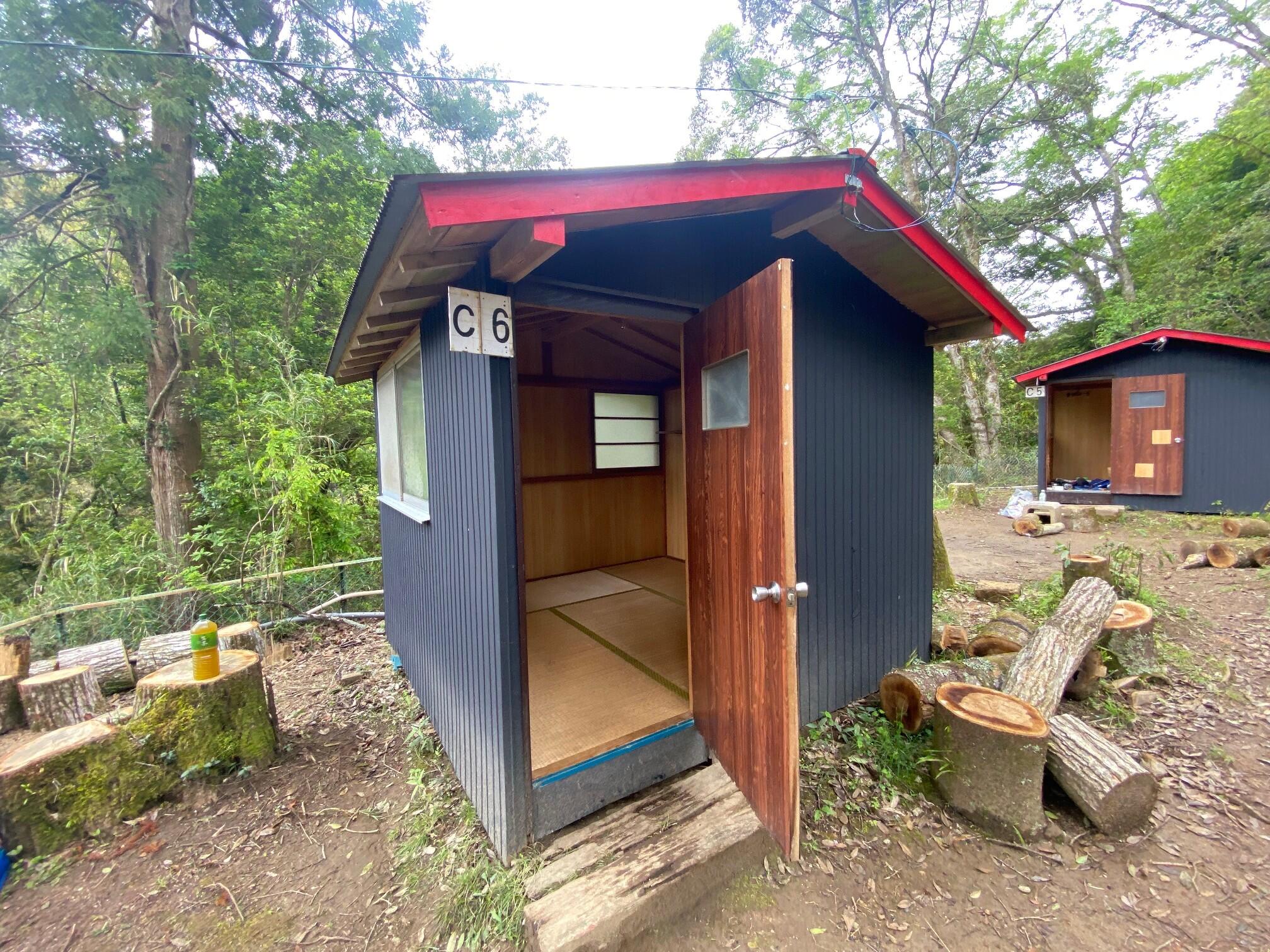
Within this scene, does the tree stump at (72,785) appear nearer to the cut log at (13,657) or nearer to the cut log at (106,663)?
the cut log at (106,663)

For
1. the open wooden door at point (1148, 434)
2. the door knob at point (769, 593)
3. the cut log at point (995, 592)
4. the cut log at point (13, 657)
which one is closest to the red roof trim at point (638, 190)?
the door knob at point (769, 593)

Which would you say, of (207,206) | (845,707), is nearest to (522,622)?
(845,707)

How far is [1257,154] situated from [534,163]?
636 inches

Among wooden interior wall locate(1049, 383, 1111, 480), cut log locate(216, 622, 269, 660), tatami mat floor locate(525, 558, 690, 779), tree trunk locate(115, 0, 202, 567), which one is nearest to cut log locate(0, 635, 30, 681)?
cut log locate(216, 622, 269, 660)

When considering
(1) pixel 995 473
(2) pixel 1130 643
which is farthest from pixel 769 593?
(1) pixel 995 473

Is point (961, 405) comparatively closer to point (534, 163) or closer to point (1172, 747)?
point (534, 163)

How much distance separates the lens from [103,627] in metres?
4.13

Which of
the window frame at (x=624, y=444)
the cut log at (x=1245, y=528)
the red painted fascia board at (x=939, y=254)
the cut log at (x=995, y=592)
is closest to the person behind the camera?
the red painted fascia board at (x=939, y=254)

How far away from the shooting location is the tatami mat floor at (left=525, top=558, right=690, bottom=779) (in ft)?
6.95

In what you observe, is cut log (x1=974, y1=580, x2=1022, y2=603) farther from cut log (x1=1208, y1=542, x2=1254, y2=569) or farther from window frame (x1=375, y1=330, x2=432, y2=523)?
window frame (x1=375, y1=330, x2=432, y2=523)

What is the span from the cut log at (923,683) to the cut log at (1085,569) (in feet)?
4.60

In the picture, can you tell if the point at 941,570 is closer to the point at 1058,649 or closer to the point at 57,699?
the point at 1058,649

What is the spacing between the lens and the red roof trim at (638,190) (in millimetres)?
1288

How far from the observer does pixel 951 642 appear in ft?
11.0
